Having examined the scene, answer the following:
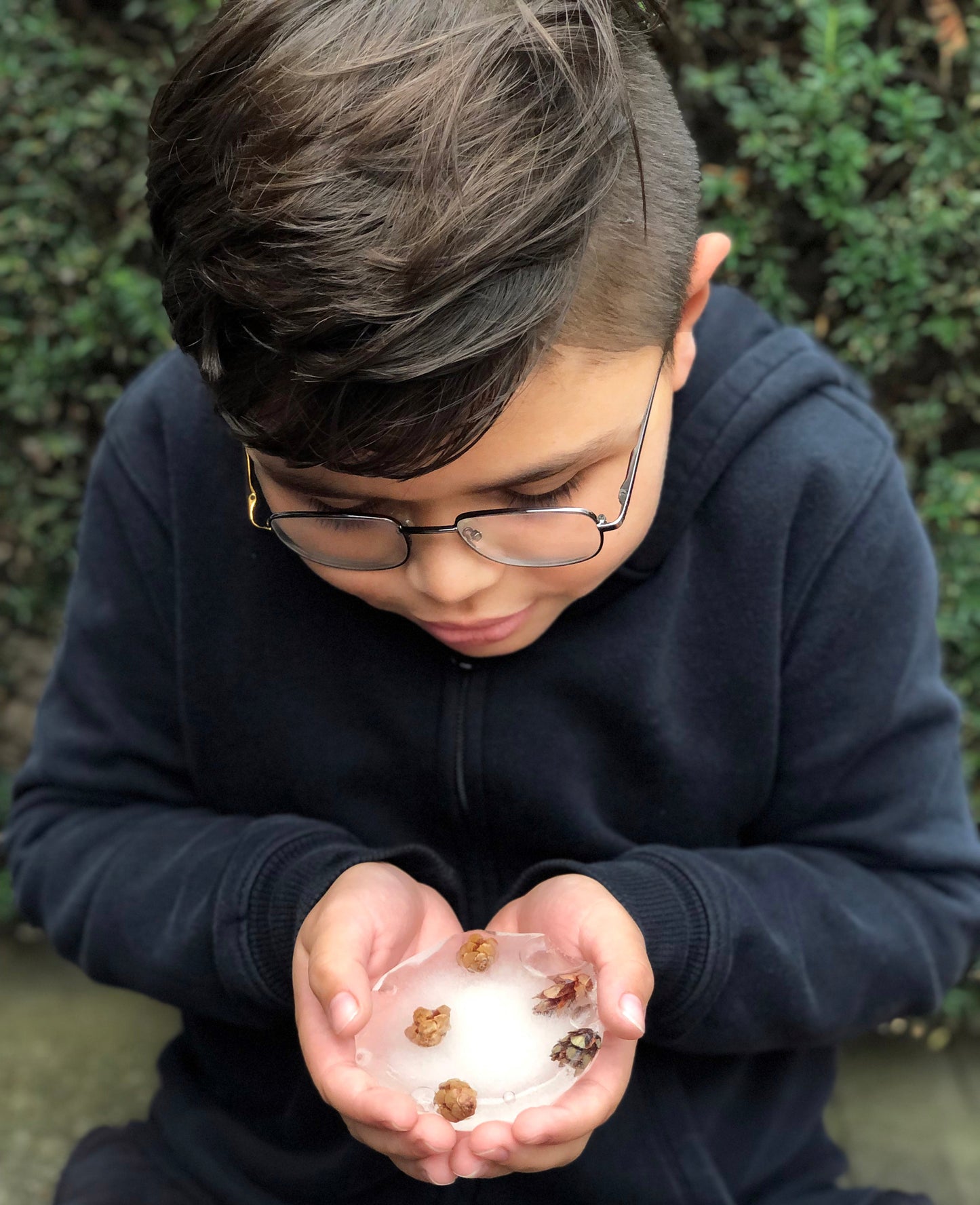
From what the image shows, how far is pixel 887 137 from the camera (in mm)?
2305

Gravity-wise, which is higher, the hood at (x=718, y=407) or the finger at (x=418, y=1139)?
the hood at (x=718, y=407)

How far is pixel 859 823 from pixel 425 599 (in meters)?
0.74

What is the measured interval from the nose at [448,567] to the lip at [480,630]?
0.11m

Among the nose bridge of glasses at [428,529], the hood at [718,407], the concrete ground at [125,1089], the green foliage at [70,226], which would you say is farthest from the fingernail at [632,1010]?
the green foliage at [70,226]

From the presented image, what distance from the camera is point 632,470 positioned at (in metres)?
1.47

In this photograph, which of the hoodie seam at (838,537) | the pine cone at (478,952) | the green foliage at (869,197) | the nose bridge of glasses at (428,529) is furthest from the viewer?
the green foliage at (869,197)

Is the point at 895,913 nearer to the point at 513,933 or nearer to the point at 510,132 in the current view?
the point at 513,933

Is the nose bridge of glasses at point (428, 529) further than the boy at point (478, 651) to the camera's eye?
Yes

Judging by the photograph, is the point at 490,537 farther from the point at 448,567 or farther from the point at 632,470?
the point at 632,470

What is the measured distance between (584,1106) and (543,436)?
711 millimetres

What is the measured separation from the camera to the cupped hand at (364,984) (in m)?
1.29

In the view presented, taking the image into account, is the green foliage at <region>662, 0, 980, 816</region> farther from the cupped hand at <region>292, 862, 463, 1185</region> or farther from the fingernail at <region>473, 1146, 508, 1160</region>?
the fingernail at <region>473, 1146, 508, 1160</region>

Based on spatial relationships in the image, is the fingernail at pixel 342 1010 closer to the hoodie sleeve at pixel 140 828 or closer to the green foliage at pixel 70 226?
the hoodie sleeve at pixel 140 828

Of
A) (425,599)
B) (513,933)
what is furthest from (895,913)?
(425,599)
